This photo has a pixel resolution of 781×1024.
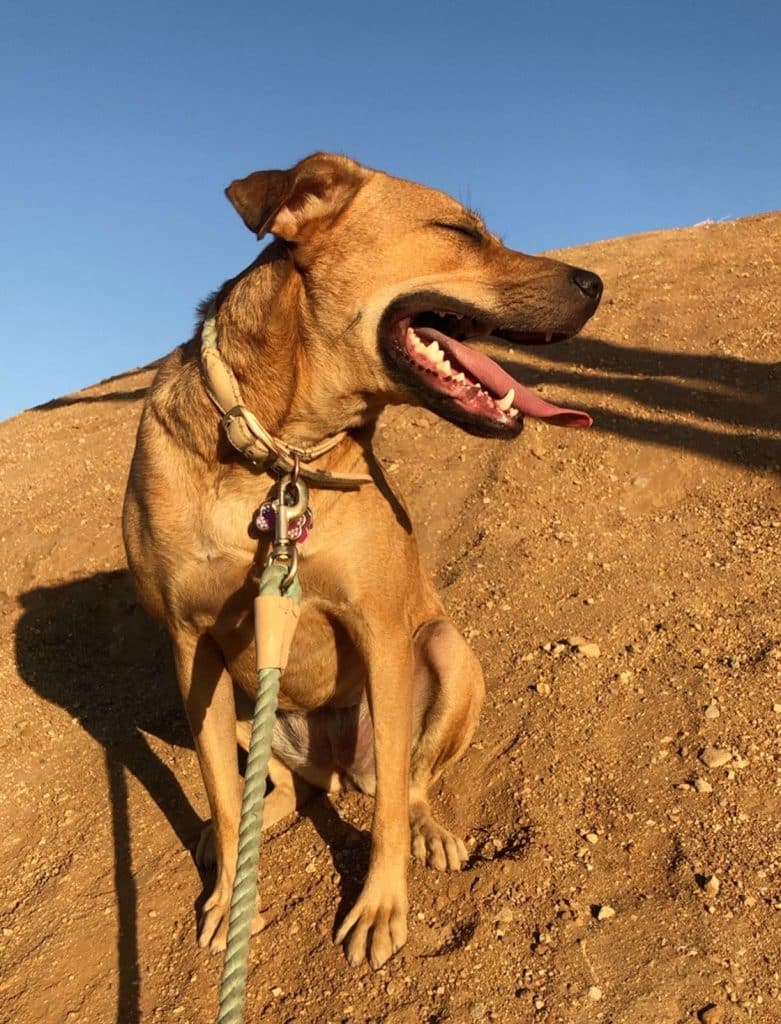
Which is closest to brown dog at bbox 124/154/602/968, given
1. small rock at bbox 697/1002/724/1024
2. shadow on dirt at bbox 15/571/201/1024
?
shadow on dirt at bbox 15/571/201/1024

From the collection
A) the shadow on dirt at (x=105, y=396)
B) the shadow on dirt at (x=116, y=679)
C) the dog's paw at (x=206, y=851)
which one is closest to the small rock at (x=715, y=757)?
the dog's paw at (x=206, y=851)

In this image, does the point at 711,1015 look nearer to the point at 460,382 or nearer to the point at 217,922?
the point at 217,922

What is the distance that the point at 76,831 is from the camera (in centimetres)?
359

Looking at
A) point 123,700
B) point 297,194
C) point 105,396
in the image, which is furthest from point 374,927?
point 105,396

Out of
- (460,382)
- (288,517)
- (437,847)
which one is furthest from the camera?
(437,847)

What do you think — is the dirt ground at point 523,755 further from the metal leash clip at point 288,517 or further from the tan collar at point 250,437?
the tan collar at point 250,437

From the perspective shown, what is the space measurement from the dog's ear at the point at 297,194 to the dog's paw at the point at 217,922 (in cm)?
224

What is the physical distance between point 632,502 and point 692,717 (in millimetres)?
2231

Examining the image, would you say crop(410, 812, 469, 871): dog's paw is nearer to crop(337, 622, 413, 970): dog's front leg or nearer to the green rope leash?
crop(337, 622, 413, 970): dog's front leg

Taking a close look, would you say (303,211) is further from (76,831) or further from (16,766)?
(16,766)

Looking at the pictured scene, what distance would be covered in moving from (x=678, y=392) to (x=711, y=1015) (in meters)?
4.96

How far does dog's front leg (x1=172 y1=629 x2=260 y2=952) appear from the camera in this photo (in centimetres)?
301

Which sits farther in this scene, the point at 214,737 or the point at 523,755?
the point at 523,755

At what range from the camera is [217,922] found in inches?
113
